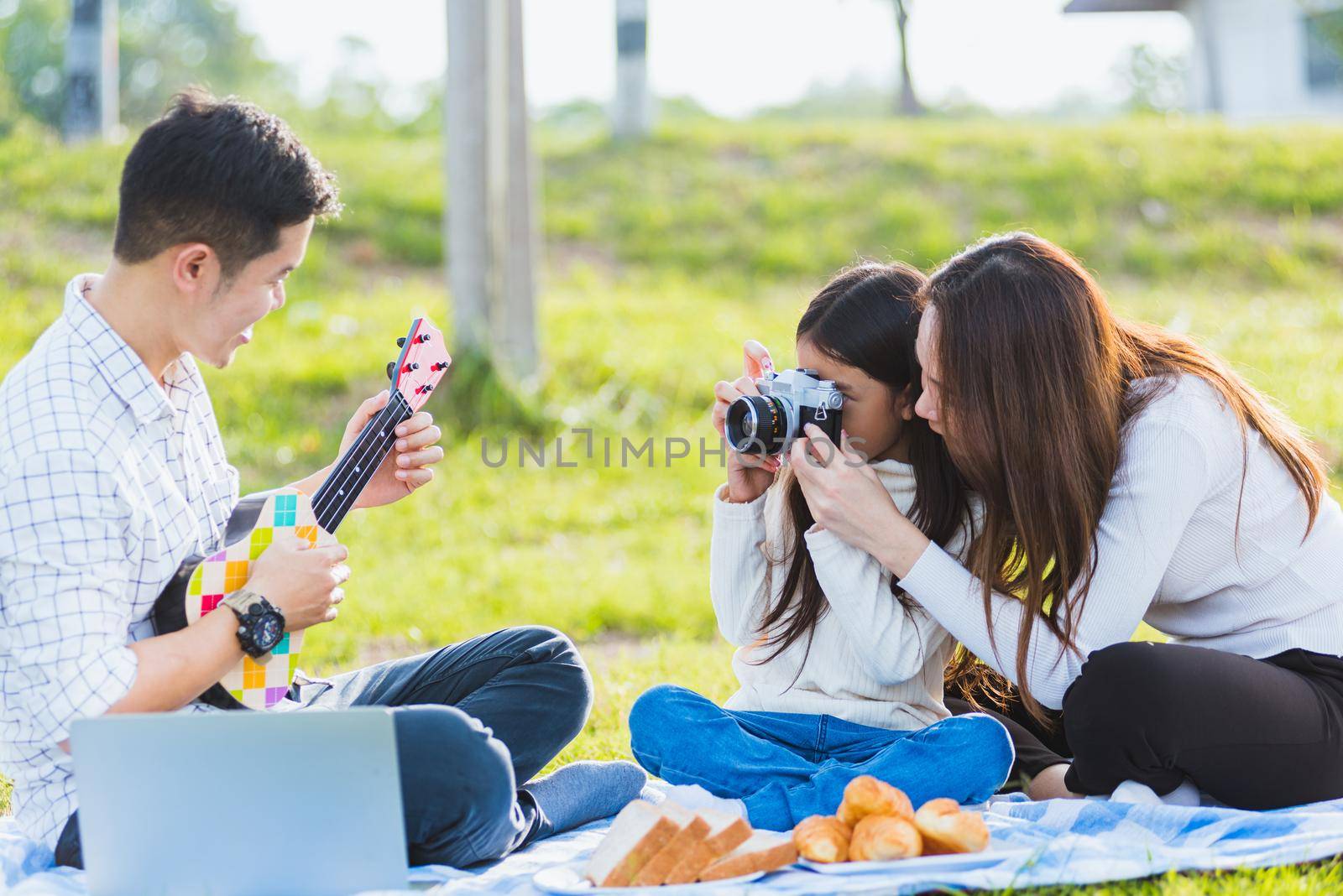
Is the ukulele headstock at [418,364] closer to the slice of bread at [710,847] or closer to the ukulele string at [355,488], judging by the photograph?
the ukulele string at [355,488]

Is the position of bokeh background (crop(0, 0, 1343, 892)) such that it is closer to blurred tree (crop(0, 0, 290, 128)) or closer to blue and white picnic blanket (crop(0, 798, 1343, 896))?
blue and white picnic blanket (crop(0, 798, 1343, 896))

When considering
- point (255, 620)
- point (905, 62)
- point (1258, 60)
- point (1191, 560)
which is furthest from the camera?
point (905, 62)

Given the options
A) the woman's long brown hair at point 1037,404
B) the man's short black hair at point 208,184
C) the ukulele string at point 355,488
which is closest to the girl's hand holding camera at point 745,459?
the woman's long brown hair at point 1037,404

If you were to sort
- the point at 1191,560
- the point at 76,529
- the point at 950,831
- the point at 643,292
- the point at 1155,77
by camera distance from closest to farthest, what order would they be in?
the point at 76,529 → the point at 950,831 → the point at 1191,560 → the point at 643,292 → the point at 1155,77

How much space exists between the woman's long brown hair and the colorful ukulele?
1020mm

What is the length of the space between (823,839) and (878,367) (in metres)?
0.96

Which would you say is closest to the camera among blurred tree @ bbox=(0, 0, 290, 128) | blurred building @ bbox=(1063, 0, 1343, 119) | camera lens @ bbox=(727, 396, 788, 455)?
camera lens @ bbox=(727, 396, 788, 455)

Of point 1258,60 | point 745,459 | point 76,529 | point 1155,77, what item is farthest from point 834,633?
point 1155,77

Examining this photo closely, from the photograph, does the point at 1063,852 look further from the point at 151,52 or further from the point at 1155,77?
the point at 1155,77

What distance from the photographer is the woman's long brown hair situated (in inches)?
94.4

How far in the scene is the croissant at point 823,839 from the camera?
2184 millimetres

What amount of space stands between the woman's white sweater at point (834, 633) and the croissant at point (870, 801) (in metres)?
0.32

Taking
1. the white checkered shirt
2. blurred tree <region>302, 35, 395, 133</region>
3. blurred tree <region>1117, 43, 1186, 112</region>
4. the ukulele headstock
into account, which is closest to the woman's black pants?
the ukulele headstock

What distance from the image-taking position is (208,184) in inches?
82.4
